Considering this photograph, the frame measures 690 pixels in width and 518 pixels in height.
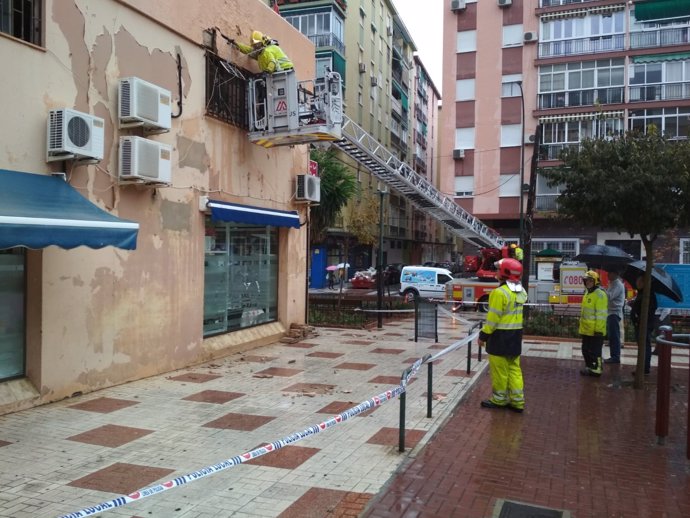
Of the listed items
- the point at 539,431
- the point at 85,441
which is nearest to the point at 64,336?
the point at 85,441

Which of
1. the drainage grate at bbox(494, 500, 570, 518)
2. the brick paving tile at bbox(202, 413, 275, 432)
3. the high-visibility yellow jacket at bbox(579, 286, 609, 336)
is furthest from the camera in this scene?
the high-visibility yellow jacket at bbox(579, 286, 609, 336)

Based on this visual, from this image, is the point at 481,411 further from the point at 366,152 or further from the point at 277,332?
the point at 366,152

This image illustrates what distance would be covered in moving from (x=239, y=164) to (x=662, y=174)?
6695mm

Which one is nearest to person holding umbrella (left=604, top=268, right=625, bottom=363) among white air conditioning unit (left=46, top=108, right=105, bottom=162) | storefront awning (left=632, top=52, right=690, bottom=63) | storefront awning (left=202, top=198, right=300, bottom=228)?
storefront awning (left=202, top=198, right=300, bottom=228)

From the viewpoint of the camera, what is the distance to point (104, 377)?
753 cm

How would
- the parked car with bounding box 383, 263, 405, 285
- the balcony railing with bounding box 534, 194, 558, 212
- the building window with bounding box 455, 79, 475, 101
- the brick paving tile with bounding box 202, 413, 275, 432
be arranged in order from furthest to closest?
the building window with bounding box 455, 79, 475, 101 → the parked car with bounding box 383, 263, 405, 285 → the balcony railing with bounding box 534, 194, 558, 212 → the brick paving tile with bounding box 202, 413, 275, 432

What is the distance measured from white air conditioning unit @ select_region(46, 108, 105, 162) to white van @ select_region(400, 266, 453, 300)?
20295 millimetres

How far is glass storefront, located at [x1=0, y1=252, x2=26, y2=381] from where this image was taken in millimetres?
6508

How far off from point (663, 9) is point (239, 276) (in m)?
8.38

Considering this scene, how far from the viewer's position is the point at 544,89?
34.7 m

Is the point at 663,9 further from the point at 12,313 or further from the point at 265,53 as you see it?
the point at 12,313

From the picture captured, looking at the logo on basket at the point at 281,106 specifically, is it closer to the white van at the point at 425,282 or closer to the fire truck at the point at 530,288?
the fire truck at the point at 530,288

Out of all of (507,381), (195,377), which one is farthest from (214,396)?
(507,381)

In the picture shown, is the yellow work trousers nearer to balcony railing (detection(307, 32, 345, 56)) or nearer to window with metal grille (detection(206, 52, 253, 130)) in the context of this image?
window with metal grille (detection(206, 52, 253, 130))
